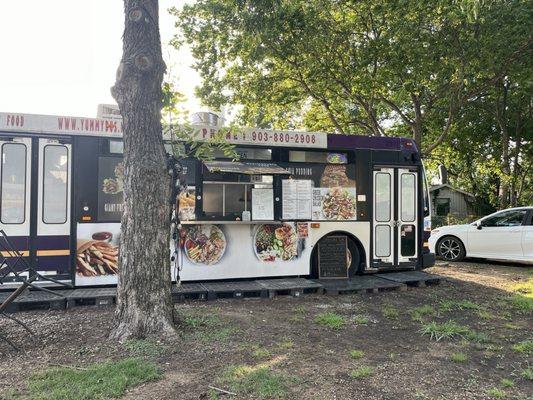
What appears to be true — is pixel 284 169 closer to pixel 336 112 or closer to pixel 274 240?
pixel 274 240

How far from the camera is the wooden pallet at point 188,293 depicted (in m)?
7.11

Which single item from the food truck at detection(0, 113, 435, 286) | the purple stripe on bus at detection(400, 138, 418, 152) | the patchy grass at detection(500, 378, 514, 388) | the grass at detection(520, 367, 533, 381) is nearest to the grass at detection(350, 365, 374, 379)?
the patchy grass at detection(500, 378, 514, 388)

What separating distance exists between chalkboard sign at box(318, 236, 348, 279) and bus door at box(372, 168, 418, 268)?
705mm

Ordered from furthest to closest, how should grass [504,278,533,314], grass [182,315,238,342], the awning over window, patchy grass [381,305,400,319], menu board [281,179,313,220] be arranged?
menu board [281,179,313,220]
the awning over window
grass [504,278,533,314]
patchy grass [381,305,400,319]
grass [182,315,238,342]

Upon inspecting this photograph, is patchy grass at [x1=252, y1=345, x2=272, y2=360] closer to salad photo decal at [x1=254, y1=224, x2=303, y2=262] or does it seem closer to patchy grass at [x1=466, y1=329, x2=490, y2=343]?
patchy grass at [x1=466, y1=329, x2=490, y2=343]

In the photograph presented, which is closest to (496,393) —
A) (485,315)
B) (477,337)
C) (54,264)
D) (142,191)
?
(477,337)

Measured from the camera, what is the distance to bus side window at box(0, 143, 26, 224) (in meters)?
6.98

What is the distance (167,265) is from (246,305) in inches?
85.3

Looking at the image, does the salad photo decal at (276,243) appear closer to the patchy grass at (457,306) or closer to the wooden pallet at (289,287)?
the wooden pallet at (289,287)

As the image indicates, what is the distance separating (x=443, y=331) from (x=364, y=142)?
4.42 metres

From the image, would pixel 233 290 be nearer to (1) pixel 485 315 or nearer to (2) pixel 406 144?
(1) pixel 485 315

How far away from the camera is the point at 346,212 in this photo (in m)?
8.80

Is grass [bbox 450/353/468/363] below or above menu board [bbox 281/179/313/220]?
below

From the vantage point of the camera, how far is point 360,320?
20.4 feet
